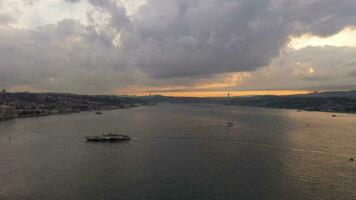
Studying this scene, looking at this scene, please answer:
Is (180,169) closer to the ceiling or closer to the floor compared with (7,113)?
closer to the floor

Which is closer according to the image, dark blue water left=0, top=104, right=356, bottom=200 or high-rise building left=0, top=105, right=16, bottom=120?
dark blue water left=0, top=104, right=356, bottom=200

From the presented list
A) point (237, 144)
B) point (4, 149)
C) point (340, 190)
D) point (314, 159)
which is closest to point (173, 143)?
point (237, 144)

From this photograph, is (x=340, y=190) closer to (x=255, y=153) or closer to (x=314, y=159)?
(x=314, y=159)

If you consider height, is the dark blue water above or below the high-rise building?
below

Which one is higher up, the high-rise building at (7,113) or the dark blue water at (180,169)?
the high-rise building at (7,113)

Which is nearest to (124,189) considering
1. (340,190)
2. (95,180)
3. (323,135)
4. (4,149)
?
(95,180)

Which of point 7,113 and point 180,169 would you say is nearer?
point 180,169

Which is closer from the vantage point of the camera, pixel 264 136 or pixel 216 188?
pixel 216 188

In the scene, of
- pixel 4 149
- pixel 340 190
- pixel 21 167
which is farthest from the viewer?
pixel 4 149

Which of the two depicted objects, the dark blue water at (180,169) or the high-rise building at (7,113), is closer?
the dark blue water at (180,169)

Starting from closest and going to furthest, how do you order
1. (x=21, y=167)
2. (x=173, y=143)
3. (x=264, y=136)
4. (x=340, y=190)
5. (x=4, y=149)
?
1. (x=340, y=190)
2. (x=21, y=167)
3. (x=4, y=149)
4. (x=173, y=143)
5. (x=264, y=136)
